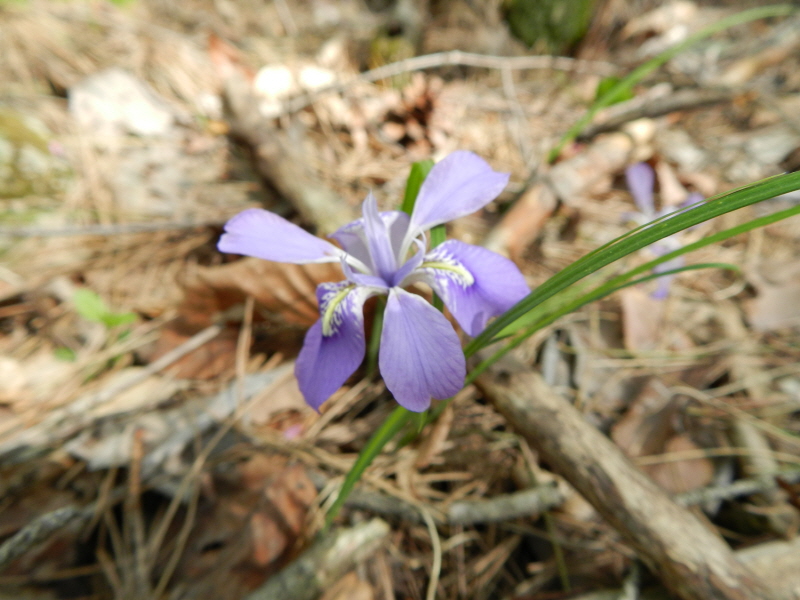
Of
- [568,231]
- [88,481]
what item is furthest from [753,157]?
[88,481]

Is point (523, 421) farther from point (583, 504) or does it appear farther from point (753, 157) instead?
point (753, 157)

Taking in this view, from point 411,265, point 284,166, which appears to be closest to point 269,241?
point 411,265

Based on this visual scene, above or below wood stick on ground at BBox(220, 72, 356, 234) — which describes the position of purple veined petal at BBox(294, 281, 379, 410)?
below

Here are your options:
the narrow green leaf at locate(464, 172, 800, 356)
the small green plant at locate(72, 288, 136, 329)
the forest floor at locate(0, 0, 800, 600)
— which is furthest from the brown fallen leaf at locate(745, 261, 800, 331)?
the small green plant at locate(72, 288, 136, 329)

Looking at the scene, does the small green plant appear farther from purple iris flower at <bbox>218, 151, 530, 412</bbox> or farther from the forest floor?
purple iris flower at <bbox>218, 151, 530, 412</bbox>

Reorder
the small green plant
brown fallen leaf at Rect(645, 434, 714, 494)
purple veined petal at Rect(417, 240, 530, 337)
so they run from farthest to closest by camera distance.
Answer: the small green plant, brown fallen leaf at Rect(645, 434, 714, 494), purple veined petal at Rect(417, 240, 530, 337)

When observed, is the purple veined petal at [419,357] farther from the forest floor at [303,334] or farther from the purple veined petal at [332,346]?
the forest floor at [303,334]

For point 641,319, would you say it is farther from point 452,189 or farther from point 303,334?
point 303,334

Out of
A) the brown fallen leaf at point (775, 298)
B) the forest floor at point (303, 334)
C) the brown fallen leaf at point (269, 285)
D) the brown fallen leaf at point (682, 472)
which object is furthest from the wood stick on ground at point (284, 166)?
the brown fallen leaf at point (775, 298)
